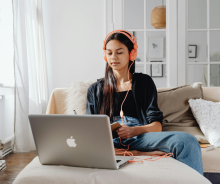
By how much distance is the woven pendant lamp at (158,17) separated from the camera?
109 inches

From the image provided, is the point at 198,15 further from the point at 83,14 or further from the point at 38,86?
the point at 38,86

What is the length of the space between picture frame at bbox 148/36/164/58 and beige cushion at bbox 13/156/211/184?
84.5 inches

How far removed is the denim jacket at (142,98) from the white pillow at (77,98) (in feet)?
0.35

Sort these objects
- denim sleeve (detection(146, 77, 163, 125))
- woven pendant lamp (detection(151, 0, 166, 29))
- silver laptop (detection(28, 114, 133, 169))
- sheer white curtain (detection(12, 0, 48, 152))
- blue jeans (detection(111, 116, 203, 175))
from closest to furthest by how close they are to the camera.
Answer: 1. silver laptop (detection(28, 114, 133, 169))
2. blue jeans (detection(111, 116, 203, 175))
3. denim sleeve (detection(146, 77, 163, 125))
4. sheer white curtain (detection(12, 0, 48, 152))
5. woven pendant lamp (detection(151, 0, 166, 29))

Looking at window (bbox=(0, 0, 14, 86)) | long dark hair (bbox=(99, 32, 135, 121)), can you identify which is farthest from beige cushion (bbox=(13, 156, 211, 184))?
window (bbox=(0, 0, 14, 86))

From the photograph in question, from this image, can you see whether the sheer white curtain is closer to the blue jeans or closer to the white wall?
the white wall

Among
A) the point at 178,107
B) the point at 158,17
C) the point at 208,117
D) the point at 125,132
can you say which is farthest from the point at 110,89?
the point at 158,17

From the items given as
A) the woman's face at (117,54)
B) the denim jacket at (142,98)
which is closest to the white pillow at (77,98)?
the denim jacket at (142,98)

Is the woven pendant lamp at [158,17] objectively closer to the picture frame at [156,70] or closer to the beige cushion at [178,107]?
the picture frame at [156,70]

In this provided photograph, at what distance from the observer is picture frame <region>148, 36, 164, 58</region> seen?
2795mm

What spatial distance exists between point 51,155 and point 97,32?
2.26 meters

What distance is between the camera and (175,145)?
0.99 meters

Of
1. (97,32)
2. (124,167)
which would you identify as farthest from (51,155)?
(97,32)

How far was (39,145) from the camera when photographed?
2.66 feet
